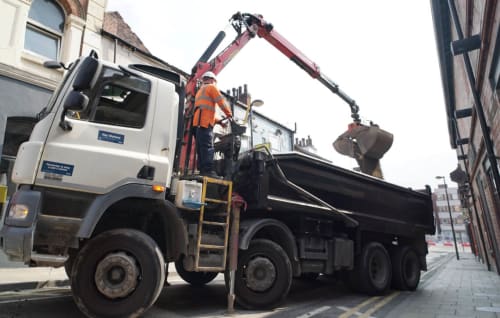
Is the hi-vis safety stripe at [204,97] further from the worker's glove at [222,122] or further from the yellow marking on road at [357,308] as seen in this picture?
the yellow marking on road at [357,308]

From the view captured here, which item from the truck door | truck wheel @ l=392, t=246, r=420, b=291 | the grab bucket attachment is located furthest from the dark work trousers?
the grab bucket attachment

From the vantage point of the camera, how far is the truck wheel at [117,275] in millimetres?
3291

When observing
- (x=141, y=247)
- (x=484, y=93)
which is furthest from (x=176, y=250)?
(x=484, y=93)

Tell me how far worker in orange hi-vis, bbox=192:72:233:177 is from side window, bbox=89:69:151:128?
880mm

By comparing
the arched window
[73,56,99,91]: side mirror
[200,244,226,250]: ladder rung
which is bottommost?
[200,244,226,250]: ladder rung

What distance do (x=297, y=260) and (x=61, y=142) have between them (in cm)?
360

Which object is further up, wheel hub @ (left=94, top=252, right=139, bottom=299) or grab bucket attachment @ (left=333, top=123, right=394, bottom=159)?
grab bucket attachment @ (left=333, top=123, right=394, bottom=159)

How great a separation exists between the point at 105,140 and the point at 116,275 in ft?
4.95

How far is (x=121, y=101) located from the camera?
4.00 metres

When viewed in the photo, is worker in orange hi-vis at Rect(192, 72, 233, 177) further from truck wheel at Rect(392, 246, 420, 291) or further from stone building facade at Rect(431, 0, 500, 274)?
truck wheel at Rect(392, 246, 420, 291)

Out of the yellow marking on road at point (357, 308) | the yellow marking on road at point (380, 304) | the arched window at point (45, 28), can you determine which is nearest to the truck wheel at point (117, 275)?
the yellow marking on road at point (357, 308)

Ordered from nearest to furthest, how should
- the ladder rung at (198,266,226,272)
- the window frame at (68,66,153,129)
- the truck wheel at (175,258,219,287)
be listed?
the window frame at (68,66,153,129), the ladder rung at (198,266,226,272), the truck wheel at (175,258,219,287)

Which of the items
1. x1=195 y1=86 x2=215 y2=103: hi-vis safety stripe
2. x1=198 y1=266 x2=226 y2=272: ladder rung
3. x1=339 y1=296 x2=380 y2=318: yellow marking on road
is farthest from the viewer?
x1=195 y1=86 x2=215 y2=103: hi-vis safety stripe

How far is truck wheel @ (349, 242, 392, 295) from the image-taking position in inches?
241
